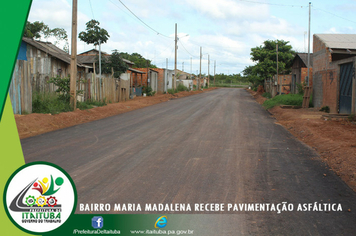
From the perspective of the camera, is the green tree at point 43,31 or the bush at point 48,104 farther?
the green tree at point 43,31

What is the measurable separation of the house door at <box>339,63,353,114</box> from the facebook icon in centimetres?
1549

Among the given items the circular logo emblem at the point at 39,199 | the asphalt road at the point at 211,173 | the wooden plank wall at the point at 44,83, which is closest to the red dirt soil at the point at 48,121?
the wooden plank wall at the point at 44,83

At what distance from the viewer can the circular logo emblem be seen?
3873 mm

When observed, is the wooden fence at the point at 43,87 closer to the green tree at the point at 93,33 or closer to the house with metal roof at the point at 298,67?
the green tree at the point at 93,33

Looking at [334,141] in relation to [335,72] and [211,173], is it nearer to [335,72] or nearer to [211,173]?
[211,173]

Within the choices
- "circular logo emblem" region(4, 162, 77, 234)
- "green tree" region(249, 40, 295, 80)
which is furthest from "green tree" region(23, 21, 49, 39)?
"circular logo emblem" region(4, 162, 77, 234)

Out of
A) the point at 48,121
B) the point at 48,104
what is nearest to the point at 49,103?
the point at 48,104

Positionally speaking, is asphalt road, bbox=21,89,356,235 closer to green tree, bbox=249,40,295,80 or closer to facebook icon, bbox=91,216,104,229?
facebook icon, bbox=91,216,104,229

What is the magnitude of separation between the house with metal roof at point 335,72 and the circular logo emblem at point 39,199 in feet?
48.5

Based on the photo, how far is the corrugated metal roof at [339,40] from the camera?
2108cm

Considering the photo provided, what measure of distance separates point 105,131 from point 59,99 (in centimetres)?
587

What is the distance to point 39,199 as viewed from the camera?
13.5 ft

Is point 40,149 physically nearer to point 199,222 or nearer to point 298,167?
point 199,222

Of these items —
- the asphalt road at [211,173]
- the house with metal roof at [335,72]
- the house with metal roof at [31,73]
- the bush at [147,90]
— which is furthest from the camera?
the bush at [147,90]
